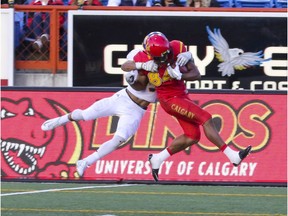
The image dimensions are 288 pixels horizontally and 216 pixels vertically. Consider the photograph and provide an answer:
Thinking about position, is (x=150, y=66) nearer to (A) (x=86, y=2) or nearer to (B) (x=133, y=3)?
(A) (x=86, y=2)

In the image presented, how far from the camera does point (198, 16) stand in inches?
665

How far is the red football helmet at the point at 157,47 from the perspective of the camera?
39.2 ft

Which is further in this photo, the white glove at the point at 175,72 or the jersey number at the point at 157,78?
the jersey number at the point at 157,78

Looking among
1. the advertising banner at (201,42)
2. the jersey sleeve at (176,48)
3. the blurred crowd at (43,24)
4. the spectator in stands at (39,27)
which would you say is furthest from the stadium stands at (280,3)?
the jersey sleeve at (176,48)

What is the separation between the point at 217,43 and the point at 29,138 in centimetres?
327

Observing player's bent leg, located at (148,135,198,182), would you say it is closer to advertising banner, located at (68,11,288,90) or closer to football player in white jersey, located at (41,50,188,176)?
football player in white jersey, located at (41,50,188,176)

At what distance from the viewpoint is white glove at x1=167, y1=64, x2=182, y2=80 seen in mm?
12094

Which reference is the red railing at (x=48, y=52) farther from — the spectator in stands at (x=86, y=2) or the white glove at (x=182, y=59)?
the white glove at (x=182, y=59)

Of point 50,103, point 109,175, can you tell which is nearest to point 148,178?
point 109,175

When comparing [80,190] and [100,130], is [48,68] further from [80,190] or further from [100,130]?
[80,190]

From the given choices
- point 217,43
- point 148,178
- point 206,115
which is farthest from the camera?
point 217,43

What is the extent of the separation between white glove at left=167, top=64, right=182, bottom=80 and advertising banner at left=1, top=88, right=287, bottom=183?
147 inches

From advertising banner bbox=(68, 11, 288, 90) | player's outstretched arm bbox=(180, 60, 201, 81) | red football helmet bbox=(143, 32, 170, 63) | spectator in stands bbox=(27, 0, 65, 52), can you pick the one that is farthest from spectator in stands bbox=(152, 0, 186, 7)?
red football helmet bbox=(143, 32, 170, 63)

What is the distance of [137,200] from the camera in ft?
44.0
